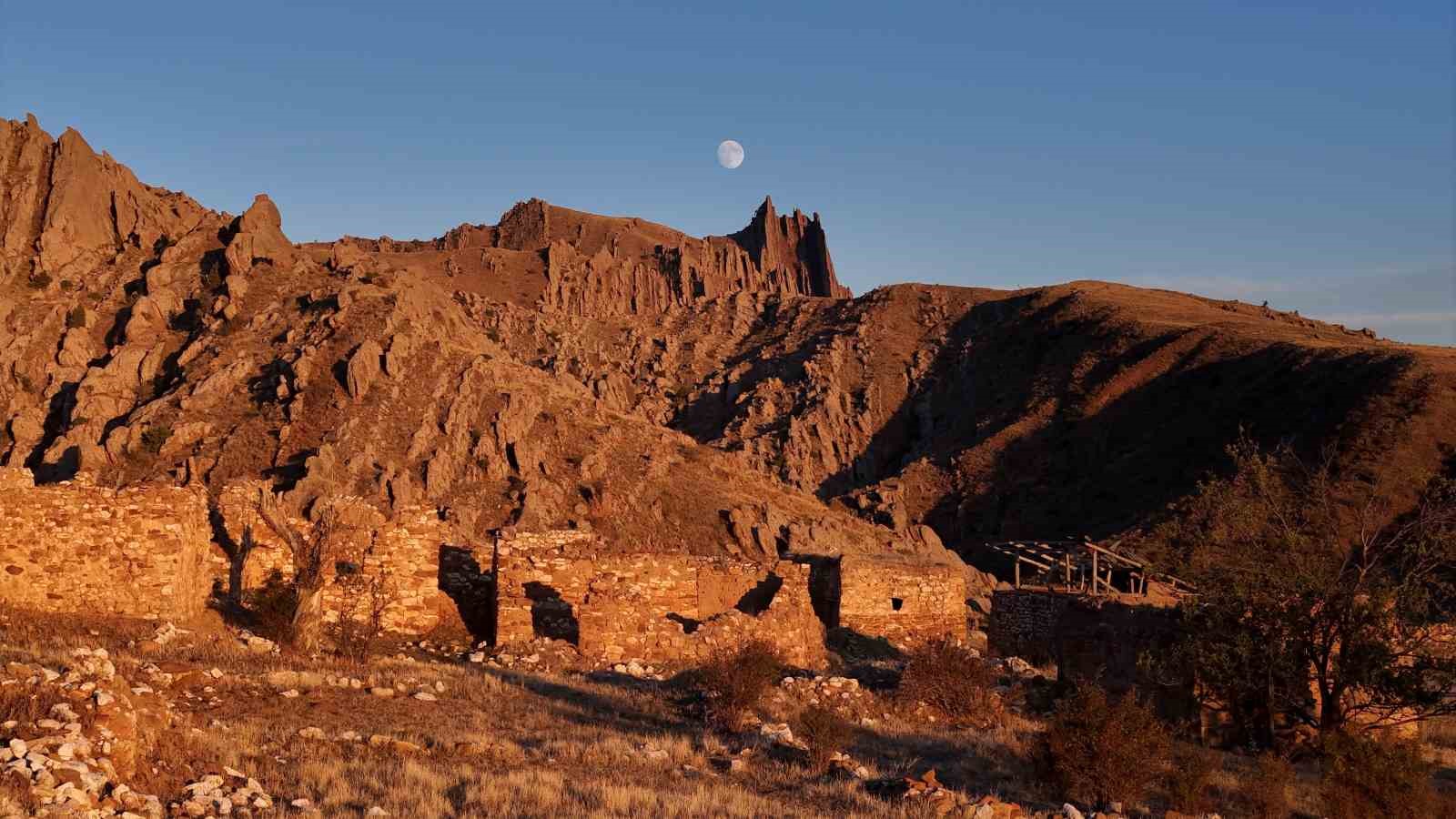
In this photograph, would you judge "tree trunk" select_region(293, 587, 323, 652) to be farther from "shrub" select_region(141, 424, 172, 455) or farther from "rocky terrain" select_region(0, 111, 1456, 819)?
"shrub" select_region(141, 424, 172, 455)

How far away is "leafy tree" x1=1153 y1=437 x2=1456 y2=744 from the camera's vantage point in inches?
624

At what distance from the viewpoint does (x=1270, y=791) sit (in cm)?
1269

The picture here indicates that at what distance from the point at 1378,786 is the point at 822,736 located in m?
5.96

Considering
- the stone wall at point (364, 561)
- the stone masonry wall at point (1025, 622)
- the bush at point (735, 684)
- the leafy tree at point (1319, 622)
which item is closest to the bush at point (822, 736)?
the bush at point (735, 684)

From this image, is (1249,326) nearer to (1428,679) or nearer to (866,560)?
(866,560)

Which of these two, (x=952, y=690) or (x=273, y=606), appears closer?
(x=952, y=690)

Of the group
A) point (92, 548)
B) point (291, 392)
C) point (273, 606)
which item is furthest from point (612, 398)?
point (92, 548)

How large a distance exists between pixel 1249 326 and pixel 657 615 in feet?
251

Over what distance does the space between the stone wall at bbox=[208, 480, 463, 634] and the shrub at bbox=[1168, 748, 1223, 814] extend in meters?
12.3

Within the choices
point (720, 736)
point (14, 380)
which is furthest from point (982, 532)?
point (720, 736)

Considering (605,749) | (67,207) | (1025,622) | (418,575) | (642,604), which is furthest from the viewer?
(67,207)

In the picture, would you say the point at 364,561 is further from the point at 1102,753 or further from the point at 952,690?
the point at 1102,753

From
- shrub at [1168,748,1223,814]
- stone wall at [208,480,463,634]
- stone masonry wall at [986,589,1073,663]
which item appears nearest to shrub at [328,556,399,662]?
stone wall at [208,480,463,634]

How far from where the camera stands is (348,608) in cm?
1902
